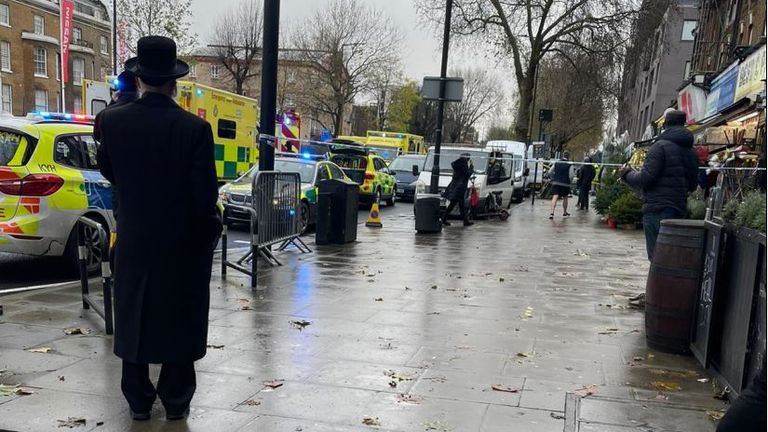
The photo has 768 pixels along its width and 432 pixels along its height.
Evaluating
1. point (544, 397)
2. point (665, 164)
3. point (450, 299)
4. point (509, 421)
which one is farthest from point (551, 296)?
point (509, 421)

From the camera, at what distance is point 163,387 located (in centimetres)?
343

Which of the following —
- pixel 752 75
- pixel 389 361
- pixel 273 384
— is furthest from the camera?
pixel 752 75

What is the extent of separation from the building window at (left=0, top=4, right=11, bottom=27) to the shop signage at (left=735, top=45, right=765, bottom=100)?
45.7m

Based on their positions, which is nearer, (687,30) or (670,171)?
(670,171)

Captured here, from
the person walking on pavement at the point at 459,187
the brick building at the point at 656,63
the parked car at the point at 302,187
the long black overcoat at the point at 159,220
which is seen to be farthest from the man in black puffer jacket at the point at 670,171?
the brick building at the point at 656,63

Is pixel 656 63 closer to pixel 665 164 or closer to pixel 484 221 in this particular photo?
pixel 484 221

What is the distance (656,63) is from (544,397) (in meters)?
43.9

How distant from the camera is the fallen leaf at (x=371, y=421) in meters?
3.46

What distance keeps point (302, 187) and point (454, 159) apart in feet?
21.5

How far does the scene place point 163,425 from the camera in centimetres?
338

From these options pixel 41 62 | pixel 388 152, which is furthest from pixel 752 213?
pixel 41 62

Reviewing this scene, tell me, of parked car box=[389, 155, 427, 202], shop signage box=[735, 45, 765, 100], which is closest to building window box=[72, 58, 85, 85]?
parked car box=[389, 155, 427, 202]

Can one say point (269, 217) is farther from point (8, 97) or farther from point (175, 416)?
point (8, 97)

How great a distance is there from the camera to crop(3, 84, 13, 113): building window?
143ft
